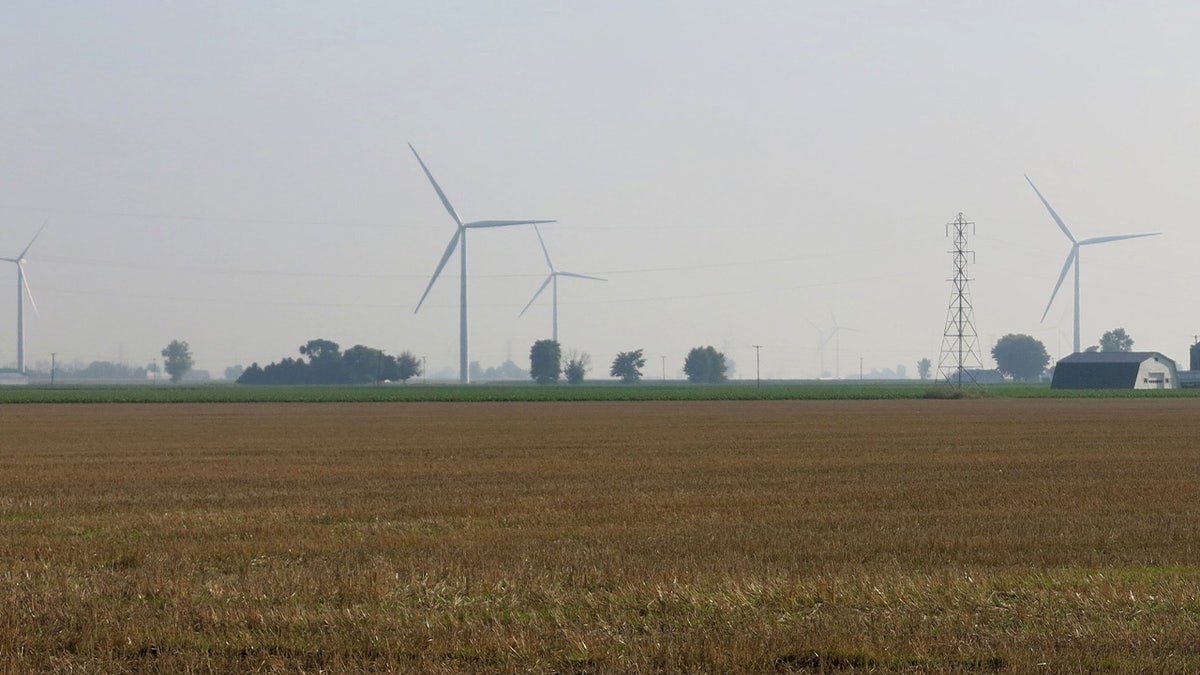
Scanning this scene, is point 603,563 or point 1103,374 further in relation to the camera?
point 1103,374

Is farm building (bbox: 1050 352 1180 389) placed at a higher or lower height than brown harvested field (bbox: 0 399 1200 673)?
higher

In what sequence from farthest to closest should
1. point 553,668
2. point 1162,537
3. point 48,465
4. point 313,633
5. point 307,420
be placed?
point 307,420
point 48,465
point 1162,537
point 313,633
point 553,668

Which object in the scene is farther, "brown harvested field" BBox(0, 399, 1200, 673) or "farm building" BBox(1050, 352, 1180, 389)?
"farm building" BBox(1050, 352, 1180, 389)

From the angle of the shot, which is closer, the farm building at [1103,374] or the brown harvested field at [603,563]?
the brown harvested field at [603,563]

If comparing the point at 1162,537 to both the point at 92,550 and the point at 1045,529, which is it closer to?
the point at 1045,529

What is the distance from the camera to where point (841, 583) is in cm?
1739

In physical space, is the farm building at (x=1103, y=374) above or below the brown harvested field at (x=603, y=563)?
above

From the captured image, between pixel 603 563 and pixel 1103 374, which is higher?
pixel 1103 374

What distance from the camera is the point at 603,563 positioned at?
19562mm

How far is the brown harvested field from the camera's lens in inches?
540

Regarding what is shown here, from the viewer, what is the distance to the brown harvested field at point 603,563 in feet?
45.0

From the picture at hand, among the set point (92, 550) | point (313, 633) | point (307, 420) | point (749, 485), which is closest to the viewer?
point (313, 633)

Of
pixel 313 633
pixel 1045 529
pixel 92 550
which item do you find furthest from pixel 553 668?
pixel 1045 529

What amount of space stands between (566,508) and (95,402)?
11162 cm
